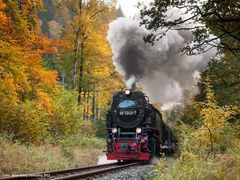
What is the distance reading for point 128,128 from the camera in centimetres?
1711

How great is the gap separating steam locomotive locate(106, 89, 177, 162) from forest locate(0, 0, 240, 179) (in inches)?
61.8

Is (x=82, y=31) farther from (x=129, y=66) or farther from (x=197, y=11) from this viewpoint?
(x=197, y=11)

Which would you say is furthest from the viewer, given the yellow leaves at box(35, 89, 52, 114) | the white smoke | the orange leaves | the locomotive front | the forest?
the white smoke

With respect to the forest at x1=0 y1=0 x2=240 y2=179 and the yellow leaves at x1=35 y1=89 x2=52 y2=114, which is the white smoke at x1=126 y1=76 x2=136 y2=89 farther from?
the yellow leaves at x1=35 y1=89 x2=52 y2=114

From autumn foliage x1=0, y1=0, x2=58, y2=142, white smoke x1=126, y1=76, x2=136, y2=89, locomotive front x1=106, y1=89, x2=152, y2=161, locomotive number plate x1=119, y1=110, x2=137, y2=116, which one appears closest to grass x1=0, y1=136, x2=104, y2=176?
autumn foliage x1=0, y1=0, x2=58, y2=142

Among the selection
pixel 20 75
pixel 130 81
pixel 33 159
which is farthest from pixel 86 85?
pixel 33 159

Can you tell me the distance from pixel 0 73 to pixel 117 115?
579 centimetres

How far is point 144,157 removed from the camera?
53.6 feet

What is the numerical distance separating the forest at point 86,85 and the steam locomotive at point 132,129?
1.57 meters

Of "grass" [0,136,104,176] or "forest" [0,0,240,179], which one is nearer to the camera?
"forest" [0,0,240,179]

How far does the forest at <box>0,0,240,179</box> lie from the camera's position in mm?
8977

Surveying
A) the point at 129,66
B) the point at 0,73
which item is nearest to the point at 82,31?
the point at 129,66

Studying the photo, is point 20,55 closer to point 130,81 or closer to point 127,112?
point 127,112

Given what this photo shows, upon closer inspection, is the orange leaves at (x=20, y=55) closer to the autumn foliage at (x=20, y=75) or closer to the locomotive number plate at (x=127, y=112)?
the autumn foliage at (x=20, y=75)
